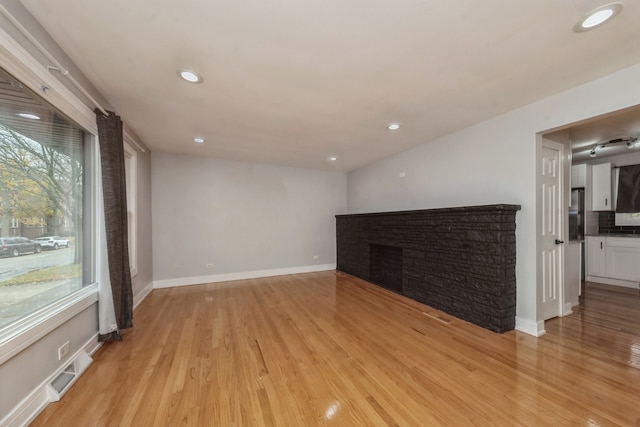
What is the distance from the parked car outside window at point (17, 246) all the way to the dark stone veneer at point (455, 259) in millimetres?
3869

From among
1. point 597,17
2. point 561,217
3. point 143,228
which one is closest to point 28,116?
point 143,228

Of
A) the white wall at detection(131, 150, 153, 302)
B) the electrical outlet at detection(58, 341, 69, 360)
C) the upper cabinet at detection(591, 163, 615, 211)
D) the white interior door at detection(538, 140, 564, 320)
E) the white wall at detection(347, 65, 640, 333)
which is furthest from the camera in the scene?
the upper cabinet at detection(591, 163, 615, 211)

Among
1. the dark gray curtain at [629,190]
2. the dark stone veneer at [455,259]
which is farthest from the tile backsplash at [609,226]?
the dark stone veneer at [455,259]

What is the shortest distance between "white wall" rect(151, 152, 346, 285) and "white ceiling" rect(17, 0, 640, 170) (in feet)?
5.65

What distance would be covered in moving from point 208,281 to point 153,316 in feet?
5.32

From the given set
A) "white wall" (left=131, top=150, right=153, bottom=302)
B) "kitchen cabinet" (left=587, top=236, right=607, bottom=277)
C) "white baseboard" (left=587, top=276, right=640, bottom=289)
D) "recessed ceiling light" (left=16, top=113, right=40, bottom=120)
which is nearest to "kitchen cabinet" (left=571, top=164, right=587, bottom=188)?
"kitchen cabinet" (left=587, top=236, right=607, bottom=277)

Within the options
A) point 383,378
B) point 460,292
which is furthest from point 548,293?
point 383,378

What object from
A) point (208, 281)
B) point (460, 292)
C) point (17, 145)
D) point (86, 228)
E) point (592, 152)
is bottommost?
point (208, 281)

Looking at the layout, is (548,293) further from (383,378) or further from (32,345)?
(32,345)

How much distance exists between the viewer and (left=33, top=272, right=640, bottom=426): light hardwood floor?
1526mm

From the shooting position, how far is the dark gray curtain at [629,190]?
4359 mm

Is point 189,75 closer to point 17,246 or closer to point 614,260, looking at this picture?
point 17,246

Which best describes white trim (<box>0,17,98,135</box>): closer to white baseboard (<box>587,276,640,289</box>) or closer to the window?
the window

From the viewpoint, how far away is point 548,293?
2.83m
